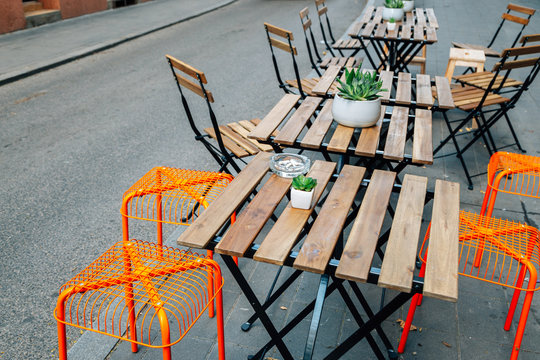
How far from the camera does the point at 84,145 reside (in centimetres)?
557

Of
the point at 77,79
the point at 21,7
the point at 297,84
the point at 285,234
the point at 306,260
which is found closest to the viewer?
the point at 306,260

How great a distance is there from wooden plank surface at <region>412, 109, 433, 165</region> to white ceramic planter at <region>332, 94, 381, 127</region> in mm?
308

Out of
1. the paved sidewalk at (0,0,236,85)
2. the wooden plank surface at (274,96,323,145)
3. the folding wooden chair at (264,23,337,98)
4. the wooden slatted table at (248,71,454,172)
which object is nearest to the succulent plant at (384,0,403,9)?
the folding wooden chair at (264,23,337,98)

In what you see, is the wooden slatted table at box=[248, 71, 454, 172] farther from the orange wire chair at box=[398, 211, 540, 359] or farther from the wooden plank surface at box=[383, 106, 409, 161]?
the orange wire chair at box=[398, 211, 540, 359]

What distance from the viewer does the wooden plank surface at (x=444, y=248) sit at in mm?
1852

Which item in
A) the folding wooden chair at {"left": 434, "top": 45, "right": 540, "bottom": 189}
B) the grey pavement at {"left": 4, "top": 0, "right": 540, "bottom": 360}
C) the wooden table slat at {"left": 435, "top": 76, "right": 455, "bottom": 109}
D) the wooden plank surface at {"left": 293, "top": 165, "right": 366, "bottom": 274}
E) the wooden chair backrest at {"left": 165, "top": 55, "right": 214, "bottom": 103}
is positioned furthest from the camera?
the folding wooden chair at {"left": 434, "top": 45, "right": 540, "bottom": 189}

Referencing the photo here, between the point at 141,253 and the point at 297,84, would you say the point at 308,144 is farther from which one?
the point at 297,84

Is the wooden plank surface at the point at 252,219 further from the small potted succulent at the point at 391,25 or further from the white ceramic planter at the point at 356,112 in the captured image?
the small potted succulent at the point at 391,25

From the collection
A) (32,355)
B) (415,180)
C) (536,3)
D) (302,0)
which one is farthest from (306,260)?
(536,3)

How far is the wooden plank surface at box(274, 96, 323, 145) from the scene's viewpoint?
3.14 meters

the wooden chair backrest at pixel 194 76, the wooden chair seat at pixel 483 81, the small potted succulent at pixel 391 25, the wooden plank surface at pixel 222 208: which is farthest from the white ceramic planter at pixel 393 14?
the wooden plank surface at pixel 222 208

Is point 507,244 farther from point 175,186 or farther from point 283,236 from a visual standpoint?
point 175,186

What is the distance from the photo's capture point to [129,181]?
15.6 feet

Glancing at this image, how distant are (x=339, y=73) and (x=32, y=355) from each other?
11.4 feet
